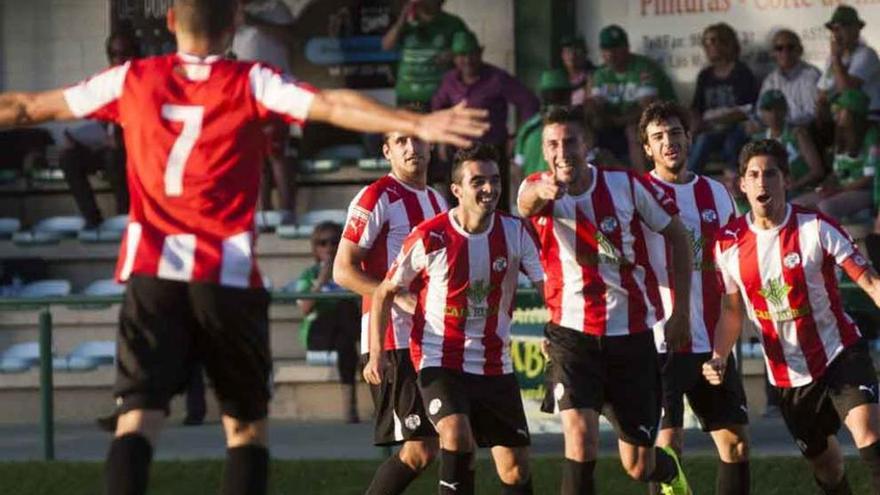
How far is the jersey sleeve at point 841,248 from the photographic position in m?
10.3

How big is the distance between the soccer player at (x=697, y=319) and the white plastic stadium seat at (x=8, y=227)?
874 cm

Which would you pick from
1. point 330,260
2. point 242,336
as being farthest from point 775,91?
point 242,336

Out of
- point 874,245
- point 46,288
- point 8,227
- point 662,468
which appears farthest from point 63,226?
point 662,468

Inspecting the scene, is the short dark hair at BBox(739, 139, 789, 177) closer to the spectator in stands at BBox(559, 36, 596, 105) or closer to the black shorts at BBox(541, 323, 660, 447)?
the black shorts at BBox(541, 323, 660, 447)

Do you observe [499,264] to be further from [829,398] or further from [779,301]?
[829,398]

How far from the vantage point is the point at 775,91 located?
15797 mm

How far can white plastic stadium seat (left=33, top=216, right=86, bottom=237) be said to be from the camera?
18375 millimetres

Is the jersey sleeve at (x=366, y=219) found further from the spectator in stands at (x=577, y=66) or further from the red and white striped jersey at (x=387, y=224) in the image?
the spectator in stands at (x=577, y=66)

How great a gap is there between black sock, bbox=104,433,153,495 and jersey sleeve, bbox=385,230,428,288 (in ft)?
9.36

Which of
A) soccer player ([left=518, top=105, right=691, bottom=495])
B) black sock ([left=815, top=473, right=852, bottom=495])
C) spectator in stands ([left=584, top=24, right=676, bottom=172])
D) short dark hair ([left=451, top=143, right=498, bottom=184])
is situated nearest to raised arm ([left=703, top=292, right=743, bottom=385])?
soccer player ([left=518, top=105, right=691, bottom=495])

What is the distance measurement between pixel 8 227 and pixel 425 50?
3938mm

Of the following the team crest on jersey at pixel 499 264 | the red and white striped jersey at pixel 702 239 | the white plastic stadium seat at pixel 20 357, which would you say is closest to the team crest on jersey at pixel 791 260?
the red and white striped jersey at pixel 702 239

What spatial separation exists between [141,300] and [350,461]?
5644 millimetres

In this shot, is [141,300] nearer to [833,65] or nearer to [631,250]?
[631,250]
